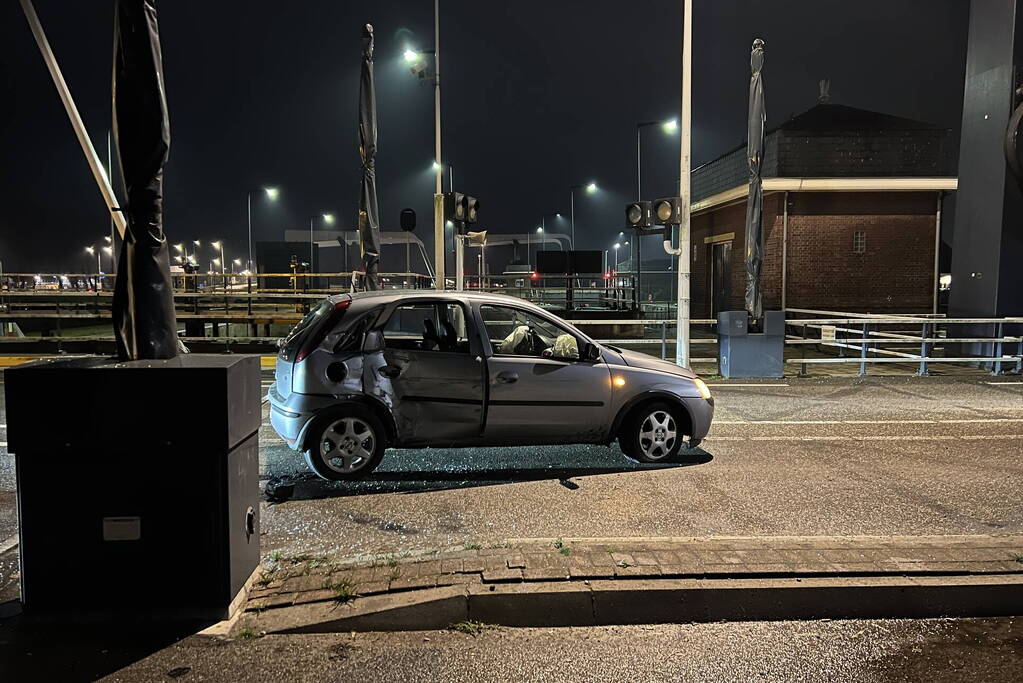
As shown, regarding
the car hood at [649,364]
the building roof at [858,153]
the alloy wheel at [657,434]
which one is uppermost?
the building roof at [858,153]

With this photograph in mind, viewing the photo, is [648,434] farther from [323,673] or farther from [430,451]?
[323,673]

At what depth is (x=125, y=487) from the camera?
380 centimetres

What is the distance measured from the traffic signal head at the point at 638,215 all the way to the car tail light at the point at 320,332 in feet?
26.6

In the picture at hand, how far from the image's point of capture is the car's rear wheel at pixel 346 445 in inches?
260

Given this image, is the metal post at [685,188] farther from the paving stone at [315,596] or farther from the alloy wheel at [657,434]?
the paving stone at [315,596]

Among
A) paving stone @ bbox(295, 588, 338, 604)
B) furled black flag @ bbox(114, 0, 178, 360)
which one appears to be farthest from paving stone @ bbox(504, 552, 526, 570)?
furled black flag @ bbox(114, 0, 178, 360)

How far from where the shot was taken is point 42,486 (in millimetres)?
3756

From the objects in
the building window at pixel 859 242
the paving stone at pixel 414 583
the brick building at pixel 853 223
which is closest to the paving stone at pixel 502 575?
the paving stone at pixel 414 583

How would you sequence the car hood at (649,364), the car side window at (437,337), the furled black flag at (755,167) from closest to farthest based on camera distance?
1. the car side window at (437,337)
2. the car hood at (649,364)
3. the furled black flag at (755,167)

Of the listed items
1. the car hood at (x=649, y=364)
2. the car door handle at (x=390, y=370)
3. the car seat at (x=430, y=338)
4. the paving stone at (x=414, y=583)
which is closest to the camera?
the paving stone at (x=414, y=583)

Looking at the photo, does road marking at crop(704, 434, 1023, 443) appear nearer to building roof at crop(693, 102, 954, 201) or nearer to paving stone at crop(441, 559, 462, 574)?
paving stone at crop(441, 559, 462, 574)

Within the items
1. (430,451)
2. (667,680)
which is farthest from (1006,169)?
(667,680)

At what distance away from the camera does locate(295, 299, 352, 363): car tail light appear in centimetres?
664

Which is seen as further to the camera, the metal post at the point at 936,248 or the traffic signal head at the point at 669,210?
the metal post at the point at 936,248
